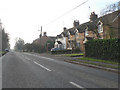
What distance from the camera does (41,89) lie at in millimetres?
5711

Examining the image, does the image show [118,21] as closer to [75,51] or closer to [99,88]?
[75,51]

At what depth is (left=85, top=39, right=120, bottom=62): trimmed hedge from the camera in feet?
51.4

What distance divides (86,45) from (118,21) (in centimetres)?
1304

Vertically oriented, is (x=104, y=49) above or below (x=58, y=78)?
above

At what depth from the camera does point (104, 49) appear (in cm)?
1772

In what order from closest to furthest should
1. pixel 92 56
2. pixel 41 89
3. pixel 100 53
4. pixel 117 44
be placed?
pixel 41 89
pixel 117 44
pixel 100 53
pixel 92 56

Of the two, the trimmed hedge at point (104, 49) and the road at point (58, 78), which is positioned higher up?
the trimmed hedge at point (104, 49)

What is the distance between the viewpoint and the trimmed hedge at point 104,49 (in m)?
15.7

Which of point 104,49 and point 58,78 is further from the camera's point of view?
point 104,49

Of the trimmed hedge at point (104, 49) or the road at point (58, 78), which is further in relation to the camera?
the trimmed hedge at point (104, 49)

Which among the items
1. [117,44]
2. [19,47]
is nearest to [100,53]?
[117,44]

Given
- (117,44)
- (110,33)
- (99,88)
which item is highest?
(110,33)

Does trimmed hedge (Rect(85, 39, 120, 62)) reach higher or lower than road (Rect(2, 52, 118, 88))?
higher

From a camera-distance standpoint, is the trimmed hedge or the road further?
the trimmed hedge
